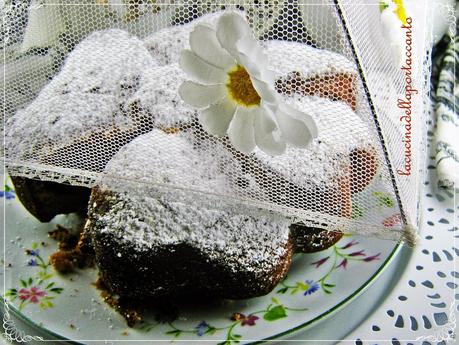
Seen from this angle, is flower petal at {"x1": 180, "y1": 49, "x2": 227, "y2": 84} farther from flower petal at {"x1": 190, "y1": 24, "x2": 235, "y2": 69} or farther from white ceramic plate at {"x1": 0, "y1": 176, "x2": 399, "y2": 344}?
white ceramic plate at {"x1": 0, "y1": 176, "x2": 399, "y2": 344}

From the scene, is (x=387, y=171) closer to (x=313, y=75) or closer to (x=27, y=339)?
(x=313, y=75)

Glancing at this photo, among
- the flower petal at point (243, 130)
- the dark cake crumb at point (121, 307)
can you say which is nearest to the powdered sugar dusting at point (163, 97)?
the flower petal at point (243, 130)

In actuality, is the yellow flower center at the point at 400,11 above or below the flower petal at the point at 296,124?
above

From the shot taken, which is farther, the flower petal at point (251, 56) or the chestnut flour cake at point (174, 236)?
the chestnut flour cake at point (174, 236)

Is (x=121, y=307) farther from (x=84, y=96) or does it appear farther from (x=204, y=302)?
(x=84, y=96)

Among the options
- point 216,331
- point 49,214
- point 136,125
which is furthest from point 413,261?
point 49,214

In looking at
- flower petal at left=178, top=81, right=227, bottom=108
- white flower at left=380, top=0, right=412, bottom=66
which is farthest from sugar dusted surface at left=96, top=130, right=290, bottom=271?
white flower at left=380, top=0, right=412, bottom=66

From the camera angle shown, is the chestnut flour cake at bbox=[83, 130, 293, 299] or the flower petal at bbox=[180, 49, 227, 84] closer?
the flower petal at bbox=[180, 49, 227, 84]

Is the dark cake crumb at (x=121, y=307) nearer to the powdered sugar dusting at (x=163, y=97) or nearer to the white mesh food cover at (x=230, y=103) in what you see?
the white mesh food cover at (x=230, y=103)
